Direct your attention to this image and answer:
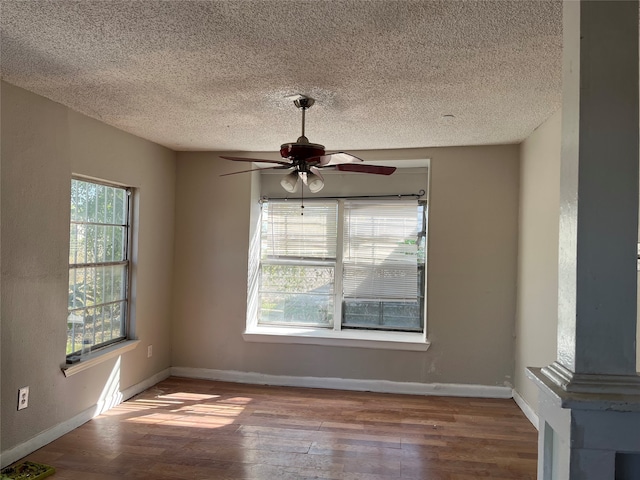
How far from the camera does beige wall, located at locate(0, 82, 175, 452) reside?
2.74 meters

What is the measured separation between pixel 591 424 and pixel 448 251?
327cm

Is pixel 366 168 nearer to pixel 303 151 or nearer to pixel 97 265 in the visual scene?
pixel 303 151

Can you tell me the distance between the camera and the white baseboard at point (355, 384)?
13.7 feet

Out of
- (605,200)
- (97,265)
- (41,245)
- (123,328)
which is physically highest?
(605,200)

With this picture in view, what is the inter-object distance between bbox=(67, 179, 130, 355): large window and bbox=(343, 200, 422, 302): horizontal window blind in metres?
2.30

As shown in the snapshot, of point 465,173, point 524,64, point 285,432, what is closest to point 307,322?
point 285,432

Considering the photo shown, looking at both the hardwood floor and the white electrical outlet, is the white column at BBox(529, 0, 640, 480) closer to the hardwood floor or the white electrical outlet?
the hardwood floor

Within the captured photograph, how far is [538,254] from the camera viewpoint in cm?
354

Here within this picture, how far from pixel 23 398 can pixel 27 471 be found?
0.46 metres

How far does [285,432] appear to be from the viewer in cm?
332

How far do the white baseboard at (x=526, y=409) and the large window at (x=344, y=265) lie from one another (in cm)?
A: 115

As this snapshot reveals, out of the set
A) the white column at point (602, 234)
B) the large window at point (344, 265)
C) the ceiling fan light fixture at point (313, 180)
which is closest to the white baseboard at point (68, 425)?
the large window at point (344, 265)

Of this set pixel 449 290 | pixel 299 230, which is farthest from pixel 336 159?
pixel 299 230

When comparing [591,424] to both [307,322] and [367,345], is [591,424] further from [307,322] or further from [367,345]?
[307,322]
